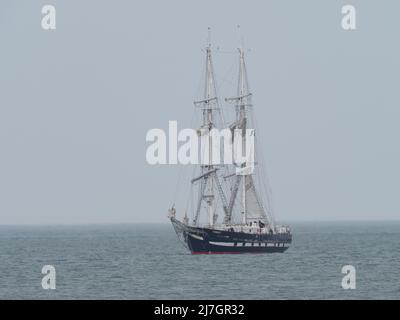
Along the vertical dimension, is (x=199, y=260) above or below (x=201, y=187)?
below

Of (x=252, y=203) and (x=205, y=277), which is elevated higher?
(x=252, y=203)

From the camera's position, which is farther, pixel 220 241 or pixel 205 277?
pixel 220 241

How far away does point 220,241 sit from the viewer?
381 ft

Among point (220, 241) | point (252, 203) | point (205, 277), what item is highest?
point (252, 203)

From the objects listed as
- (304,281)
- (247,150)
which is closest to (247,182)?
(247,150)

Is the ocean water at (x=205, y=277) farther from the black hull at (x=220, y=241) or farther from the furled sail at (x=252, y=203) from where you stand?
the furled sail at (x=252, y=203)

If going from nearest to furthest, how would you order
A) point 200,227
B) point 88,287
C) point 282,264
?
point 88,287
point 282,264
point 200,227

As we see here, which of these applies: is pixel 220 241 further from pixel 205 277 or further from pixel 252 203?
pixel 205 277

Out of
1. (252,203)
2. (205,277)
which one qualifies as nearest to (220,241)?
(252,203)

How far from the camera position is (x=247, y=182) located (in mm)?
123250

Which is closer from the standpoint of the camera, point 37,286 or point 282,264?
point 37,286

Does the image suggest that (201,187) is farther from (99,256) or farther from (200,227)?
(99,256)
